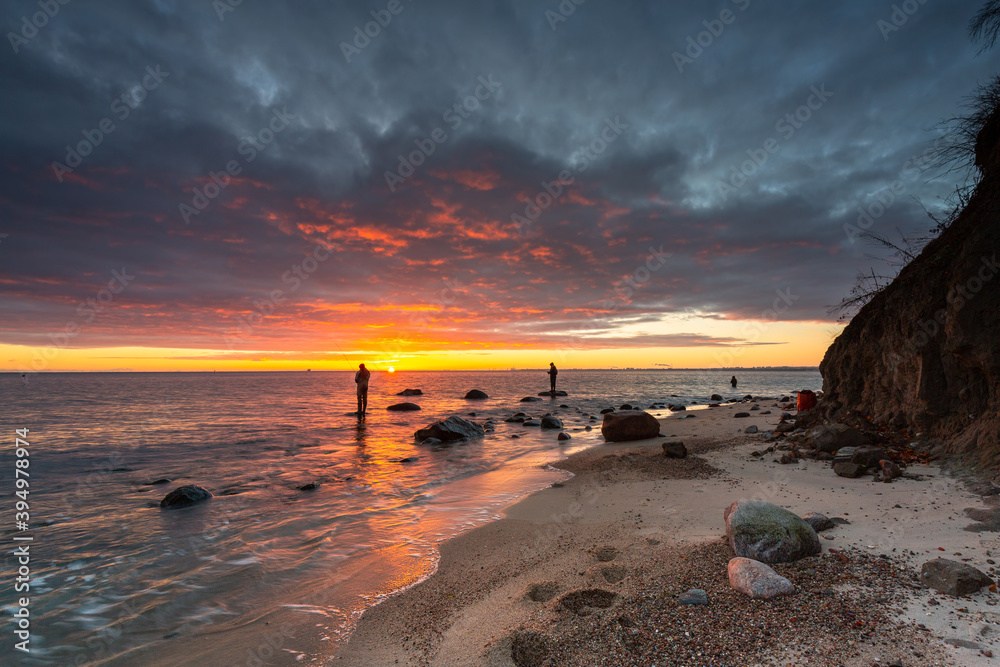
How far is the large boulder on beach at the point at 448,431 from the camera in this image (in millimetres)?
18344

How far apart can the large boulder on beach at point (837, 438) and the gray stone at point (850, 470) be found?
151cm

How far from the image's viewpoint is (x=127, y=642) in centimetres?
471

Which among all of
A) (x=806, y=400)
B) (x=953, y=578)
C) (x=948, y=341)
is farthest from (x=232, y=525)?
(x=806, y=400)

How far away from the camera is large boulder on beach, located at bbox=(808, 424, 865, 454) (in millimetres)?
8912

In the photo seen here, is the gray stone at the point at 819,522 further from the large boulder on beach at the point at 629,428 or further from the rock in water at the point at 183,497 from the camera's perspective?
the rock in water at the point at 183,497

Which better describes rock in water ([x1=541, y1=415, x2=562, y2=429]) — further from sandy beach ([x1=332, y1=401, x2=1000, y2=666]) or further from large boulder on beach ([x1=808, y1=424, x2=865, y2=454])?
sandy beach ([x1=332, y1=401, x2=1000, y2=666])

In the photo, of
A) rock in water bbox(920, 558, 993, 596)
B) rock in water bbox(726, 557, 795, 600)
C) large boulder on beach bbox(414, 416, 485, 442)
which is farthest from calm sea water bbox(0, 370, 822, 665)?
rock in water bbox(920, 558, 993, 596)

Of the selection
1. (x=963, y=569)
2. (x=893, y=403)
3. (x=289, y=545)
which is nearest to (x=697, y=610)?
(x=963, y=569)

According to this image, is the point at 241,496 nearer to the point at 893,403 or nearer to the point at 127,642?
the point at 127,642

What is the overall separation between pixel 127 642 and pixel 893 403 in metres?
14.0

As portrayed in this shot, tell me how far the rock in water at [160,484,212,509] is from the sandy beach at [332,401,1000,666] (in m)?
6.93

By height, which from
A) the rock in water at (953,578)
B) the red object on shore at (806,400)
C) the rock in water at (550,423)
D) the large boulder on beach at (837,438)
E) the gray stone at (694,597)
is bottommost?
the rock in water at (550,423)

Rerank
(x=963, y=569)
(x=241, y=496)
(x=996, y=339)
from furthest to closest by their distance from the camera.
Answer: (x=241, y=496) → (x=996, y=339) → (x=963, y=569)

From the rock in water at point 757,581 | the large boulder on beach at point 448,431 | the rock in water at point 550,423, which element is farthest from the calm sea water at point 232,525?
the rock in water at point 757,581
